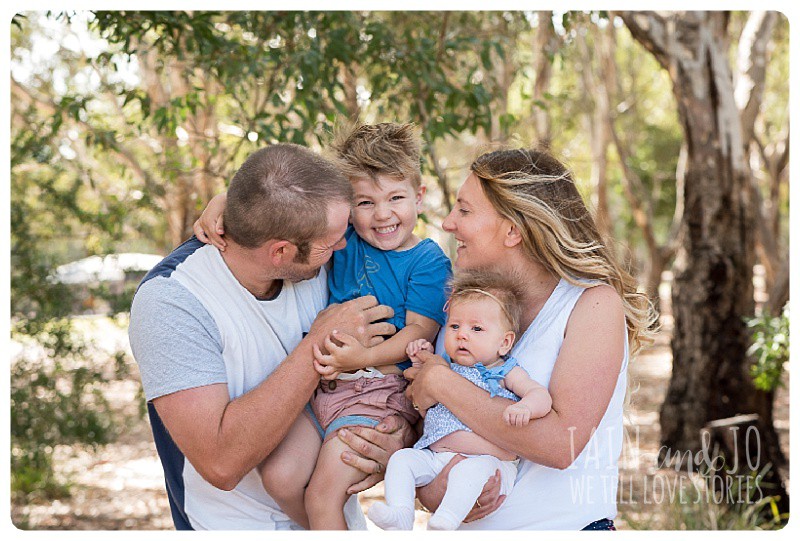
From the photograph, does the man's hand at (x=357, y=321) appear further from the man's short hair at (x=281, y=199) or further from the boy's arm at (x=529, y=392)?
the boy's arm at (x=529, y=392)

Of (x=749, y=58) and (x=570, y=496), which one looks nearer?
(x=570, y=496)

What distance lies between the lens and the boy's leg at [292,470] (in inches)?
107

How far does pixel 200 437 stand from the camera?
2494 mm

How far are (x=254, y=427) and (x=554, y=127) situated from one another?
14.8m

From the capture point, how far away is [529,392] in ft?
8.26

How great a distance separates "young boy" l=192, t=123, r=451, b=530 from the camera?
2730 millimetres

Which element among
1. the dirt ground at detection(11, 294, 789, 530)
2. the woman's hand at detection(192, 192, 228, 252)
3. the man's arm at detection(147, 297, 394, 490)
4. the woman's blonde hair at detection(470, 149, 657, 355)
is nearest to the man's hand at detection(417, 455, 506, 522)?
the man's arm at detection(147, 297, 394, 490)

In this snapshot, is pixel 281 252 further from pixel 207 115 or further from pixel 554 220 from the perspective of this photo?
pixel 207 115

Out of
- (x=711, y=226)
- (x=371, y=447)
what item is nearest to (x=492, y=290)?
(x=371, y=447)

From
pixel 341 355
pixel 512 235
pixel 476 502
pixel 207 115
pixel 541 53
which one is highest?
pixel 541 53

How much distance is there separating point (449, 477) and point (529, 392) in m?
0.36
